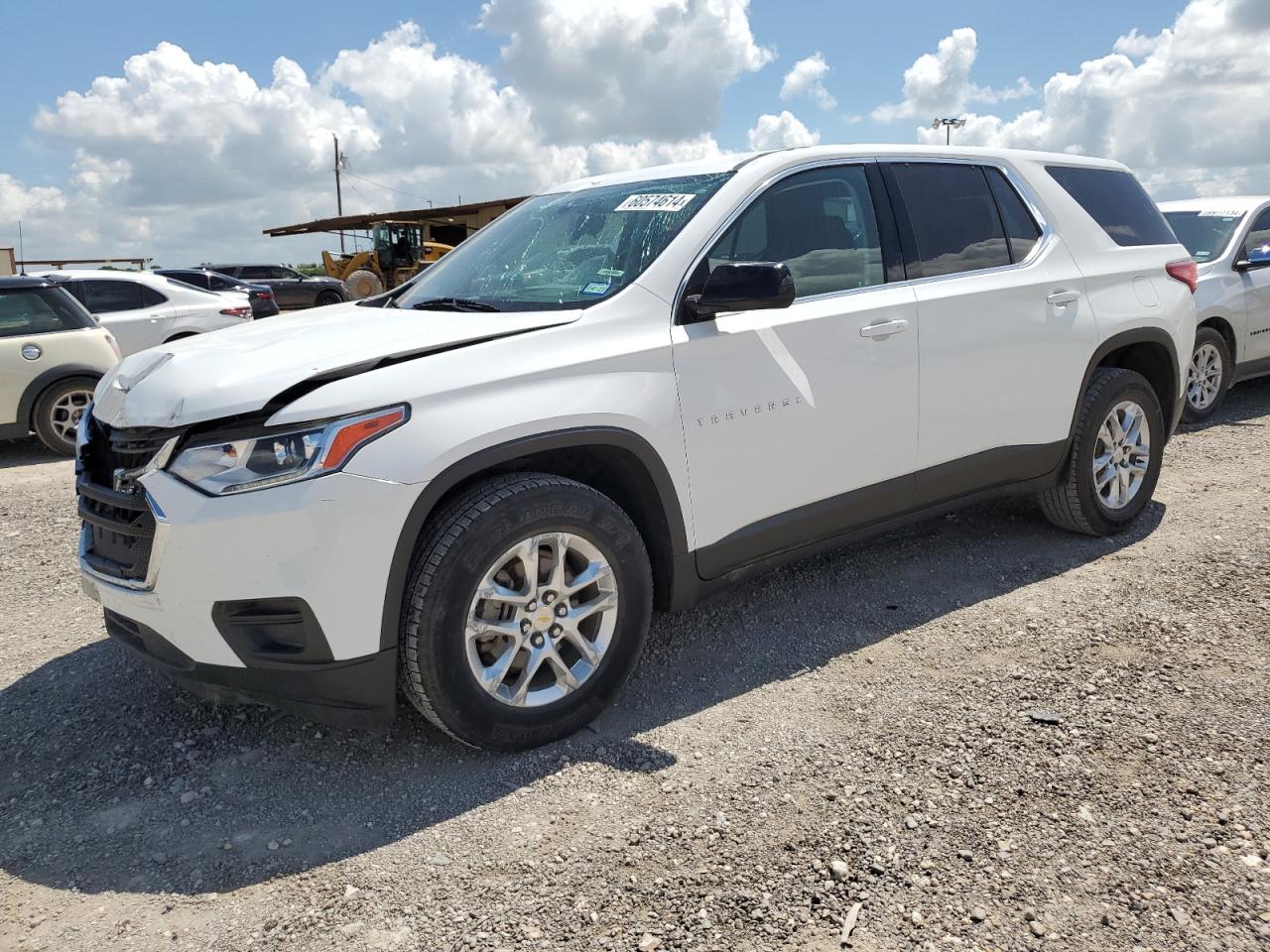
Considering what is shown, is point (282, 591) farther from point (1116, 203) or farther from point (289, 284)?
point (289, 284)

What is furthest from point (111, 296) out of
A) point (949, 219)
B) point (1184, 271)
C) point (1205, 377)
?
point (1205, 377)

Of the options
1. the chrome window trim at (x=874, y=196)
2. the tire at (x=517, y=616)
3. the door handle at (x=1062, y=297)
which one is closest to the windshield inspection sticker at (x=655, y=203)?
the chrome window trim at (x=874, y=196)

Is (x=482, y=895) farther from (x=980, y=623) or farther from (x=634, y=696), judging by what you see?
(x=980, y=623)

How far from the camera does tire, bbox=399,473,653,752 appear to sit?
285 centimetres

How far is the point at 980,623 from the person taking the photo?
404 cm

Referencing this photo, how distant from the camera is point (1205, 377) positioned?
790cm

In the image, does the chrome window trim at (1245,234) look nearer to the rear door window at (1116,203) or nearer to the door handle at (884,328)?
the rear door window at (1116,203)

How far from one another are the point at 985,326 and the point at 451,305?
6.96 feet

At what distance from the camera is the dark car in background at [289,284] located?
26469mm

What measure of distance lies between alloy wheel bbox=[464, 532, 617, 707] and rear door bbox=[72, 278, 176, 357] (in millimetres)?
8964

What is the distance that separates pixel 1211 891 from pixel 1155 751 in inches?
26.2

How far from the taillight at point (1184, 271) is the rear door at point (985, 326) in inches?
31.0

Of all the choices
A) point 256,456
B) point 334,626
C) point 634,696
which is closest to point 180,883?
point 334,626

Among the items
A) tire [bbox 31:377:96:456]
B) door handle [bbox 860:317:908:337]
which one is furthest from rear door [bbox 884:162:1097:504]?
tire [bbox 31:377:96:456]
